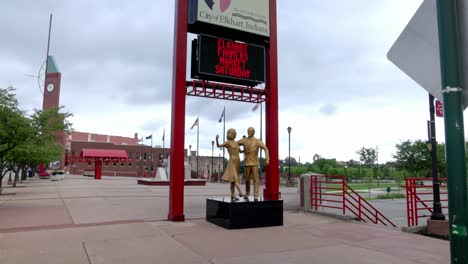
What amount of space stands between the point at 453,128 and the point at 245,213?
27.3 ft

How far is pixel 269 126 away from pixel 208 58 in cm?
351

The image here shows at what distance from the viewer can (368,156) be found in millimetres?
126375

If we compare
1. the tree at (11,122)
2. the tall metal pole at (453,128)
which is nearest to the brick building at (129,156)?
the tree at (11,122)

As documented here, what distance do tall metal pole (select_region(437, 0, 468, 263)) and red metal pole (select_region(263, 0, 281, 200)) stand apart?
10.8 metres

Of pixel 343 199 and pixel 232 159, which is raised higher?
pixel 232 159

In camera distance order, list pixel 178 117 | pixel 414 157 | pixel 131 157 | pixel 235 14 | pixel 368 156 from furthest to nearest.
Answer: pixel 368 156 → pixel 131 157 → pixel 414 157 → pixel 235 14 → pixel 178 117

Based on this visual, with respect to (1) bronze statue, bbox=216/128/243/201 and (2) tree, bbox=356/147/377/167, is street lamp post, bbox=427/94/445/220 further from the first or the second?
(2) tree, bbox=356/147/377/167

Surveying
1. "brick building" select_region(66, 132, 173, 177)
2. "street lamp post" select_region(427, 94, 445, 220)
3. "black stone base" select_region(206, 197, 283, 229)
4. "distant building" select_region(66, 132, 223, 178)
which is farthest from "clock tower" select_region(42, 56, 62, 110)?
"street lamp post" select_region(427, 94, 445, 220)

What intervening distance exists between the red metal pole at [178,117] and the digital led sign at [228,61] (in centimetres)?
57

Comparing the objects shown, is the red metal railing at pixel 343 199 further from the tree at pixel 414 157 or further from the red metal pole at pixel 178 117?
the tree at pixel 414 157

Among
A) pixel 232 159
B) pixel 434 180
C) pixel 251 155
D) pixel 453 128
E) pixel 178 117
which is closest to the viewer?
pixel 453 128

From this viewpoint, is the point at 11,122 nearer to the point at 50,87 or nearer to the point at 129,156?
the point at 50,87

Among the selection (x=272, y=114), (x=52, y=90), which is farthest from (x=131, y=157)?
(x=272, y=114)

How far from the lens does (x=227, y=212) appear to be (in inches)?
401
